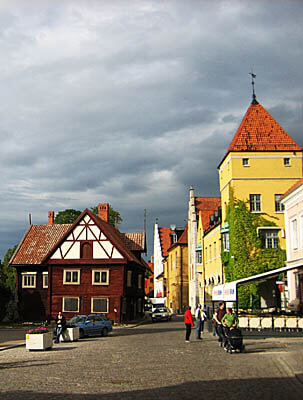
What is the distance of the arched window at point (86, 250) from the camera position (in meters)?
46.2

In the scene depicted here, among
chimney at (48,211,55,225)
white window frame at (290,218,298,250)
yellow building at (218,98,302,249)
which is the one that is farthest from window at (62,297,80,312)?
white window frame at (290,218,298,250)

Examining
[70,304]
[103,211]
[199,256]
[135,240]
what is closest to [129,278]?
[70,304]

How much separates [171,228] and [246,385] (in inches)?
3631

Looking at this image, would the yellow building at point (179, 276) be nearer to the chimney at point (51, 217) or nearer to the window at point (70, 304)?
the chimney at point (51, 217)

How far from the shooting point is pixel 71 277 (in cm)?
4631

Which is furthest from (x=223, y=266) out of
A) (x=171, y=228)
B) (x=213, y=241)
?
(x=171, y=228)

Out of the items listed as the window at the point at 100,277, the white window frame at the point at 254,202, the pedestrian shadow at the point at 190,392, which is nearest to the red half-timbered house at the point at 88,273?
the window at the point at 100,277

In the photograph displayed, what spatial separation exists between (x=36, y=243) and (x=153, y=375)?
135 ft

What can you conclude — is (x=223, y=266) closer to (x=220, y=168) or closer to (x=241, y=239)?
(x=241, y=239)

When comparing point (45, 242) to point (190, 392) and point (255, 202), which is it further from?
point (190, 392)

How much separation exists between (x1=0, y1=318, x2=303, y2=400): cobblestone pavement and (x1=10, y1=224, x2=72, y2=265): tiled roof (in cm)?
3059

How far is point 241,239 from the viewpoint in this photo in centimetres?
4166

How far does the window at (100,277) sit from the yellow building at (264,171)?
12.5 meters

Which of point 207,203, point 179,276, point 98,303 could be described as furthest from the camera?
point 179,276
